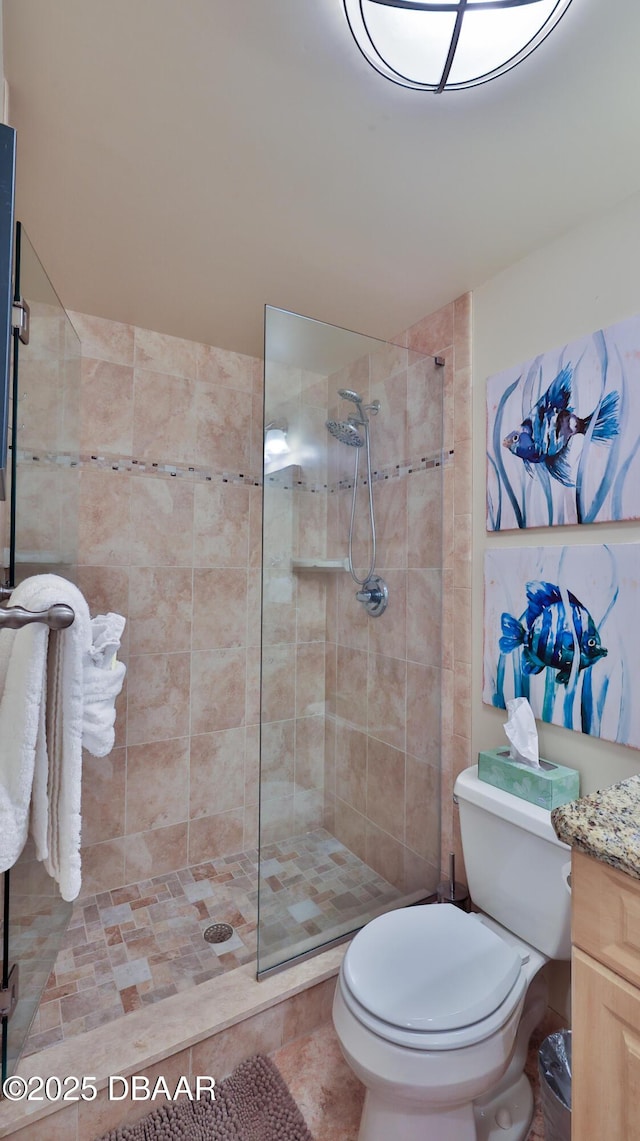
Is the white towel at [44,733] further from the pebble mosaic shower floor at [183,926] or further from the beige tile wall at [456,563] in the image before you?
the beige tile wall at [456,563]

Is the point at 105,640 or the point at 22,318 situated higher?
the point at 22,318

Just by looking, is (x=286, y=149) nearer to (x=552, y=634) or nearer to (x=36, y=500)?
(x=36, y=500)

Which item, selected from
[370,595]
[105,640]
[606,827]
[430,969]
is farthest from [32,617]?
[370,595]

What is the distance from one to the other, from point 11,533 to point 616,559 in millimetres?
1521

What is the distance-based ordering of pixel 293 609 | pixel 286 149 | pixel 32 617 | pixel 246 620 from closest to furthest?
pixel 32 617
pixel 286 149
pixel 293 609
pixel 246 620

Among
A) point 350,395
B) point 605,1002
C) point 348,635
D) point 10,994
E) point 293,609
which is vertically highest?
point 350,395

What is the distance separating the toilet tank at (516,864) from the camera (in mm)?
1235

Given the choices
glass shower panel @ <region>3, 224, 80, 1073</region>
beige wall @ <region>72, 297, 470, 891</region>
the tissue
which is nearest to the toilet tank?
the tissue

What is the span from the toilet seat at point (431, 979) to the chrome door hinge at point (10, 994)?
767mm

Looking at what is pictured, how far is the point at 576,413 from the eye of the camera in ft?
4.64

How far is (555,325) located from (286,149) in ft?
2.91

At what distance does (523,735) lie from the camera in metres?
1.43

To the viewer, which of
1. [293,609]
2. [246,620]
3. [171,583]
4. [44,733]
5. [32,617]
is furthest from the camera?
[246,620]

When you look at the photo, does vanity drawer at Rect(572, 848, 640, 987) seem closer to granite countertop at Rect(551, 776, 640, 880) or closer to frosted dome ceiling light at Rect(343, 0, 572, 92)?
granite countertop at Rect(551, 776, 640, 880)
